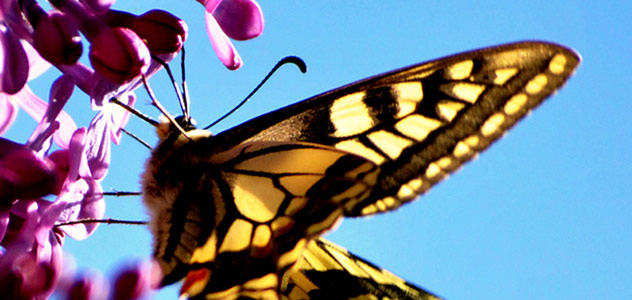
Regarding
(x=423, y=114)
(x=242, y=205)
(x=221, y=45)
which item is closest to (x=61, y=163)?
(x=221, y=45)

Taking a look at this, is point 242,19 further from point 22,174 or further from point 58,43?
point 22,174

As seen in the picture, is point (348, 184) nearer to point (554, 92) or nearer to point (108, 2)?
point (554, 92)

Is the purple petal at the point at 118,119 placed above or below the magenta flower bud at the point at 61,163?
above

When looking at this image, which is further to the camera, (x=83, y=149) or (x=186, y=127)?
(x=186, y=127)

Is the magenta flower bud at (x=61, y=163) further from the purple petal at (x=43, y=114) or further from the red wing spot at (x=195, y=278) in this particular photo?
the red wing spot at (x=195, y=278)

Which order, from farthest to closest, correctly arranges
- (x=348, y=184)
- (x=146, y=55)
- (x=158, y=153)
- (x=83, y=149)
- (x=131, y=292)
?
1. (x=158, y=153)
2. (x=348, y=184)
3. (x=83, y=149)
4. (x=146, y=55)
5. (x=131, y=292)

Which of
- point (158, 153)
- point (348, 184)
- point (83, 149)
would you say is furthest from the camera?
point (158, 153)

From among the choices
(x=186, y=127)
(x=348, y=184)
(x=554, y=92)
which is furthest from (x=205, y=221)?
(x=554, y=92)

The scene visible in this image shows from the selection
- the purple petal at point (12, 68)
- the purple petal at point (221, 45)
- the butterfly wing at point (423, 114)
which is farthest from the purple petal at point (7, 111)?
the butterfly wing at point (423, 114)
